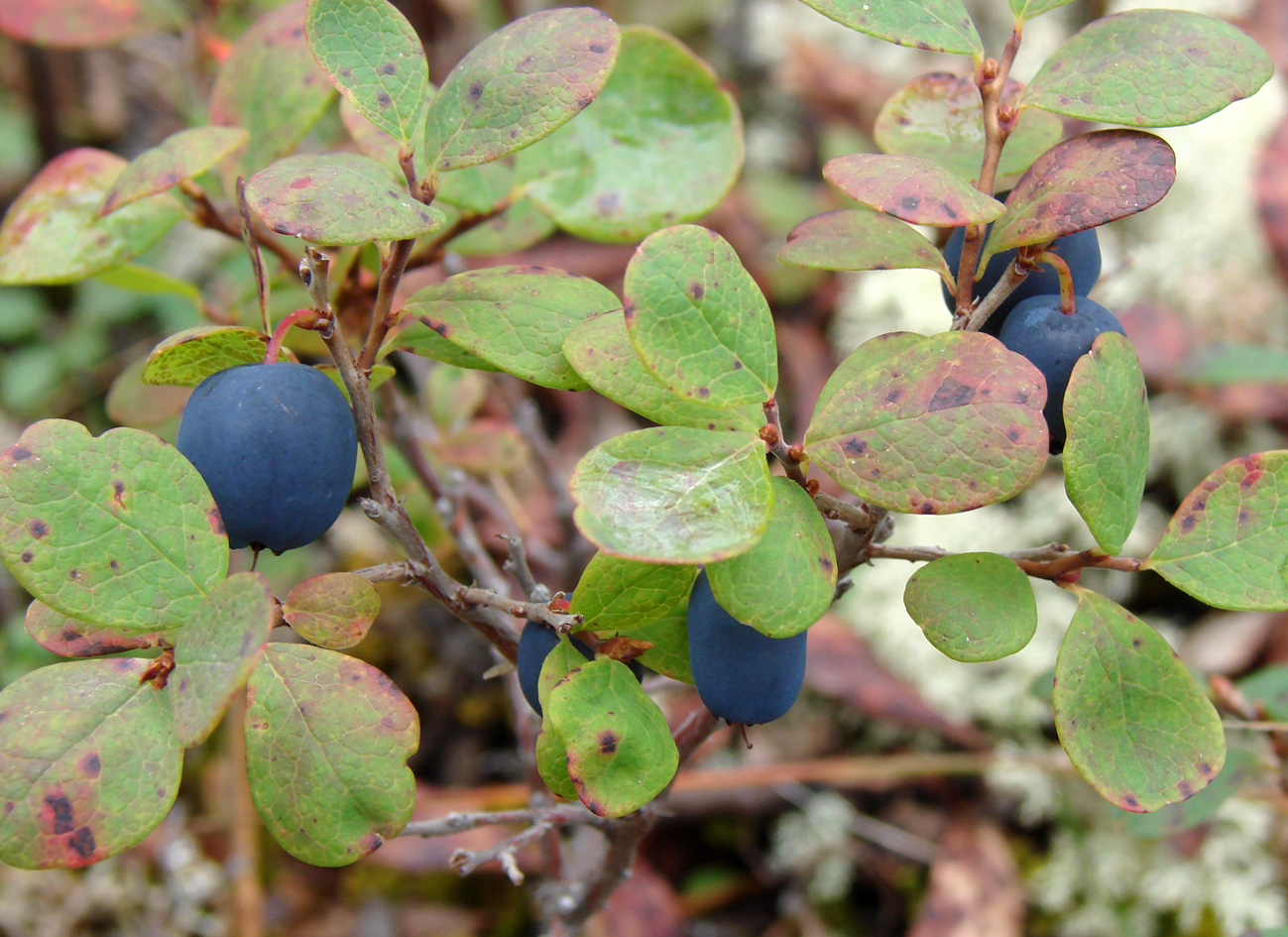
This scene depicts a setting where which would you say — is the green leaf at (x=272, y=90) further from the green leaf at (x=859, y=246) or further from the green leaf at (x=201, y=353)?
the green leaf at (x=859, y=246)

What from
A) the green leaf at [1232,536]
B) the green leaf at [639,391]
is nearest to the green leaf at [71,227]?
the green leaf at [639,391]

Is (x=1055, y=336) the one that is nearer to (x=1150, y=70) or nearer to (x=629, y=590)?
(x=1150, y=70)

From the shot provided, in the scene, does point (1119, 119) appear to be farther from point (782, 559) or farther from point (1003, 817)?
point (1003, 817)

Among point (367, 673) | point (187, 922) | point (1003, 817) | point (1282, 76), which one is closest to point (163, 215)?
point (367, 673)

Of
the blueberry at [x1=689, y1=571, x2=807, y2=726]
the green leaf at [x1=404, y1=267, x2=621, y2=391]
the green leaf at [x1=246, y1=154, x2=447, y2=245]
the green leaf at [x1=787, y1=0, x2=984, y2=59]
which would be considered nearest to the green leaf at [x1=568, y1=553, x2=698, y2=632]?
the blueberry at [x1=689, y1=571, x2=807, y2=726]

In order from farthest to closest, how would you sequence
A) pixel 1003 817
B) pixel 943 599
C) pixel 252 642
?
pixel 1003 817, pixel 943 599, pixel 252 642

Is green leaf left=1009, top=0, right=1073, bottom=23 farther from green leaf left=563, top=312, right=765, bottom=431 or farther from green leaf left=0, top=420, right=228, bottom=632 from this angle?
green leaf left=0, top=420, right=228, bottom=632

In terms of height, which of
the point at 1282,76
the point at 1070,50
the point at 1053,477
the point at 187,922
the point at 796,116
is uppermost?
the point at 1070,50
